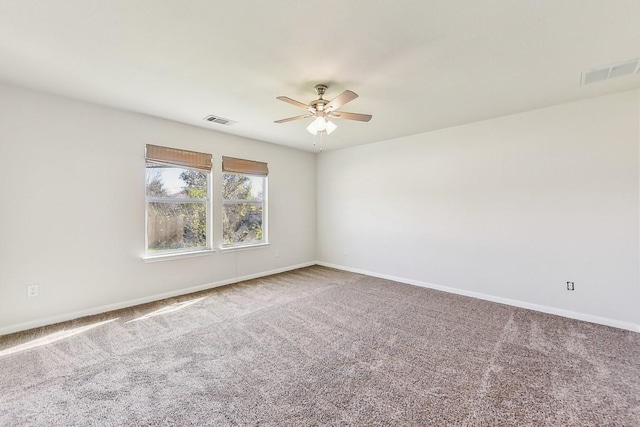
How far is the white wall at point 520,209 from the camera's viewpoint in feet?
9.91

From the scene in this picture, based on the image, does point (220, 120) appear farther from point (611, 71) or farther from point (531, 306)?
point (531, 306)

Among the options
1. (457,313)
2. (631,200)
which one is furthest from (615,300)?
(457,313)

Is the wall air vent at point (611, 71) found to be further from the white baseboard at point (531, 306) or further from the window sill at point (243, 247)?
the window sill at point (243, 247)

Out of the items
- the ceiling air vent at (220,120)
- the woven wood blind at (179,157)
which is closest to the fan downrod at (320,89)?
the ceiling air vent at (220,120)

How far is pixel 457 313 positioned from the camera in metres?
3.37

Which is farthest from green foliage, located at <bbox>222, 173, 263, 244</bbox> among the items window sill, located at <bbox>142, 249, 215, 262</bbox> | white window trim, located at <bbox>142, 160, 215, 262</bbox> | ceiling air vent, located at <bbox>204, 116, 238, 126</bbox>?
ceiling air vent, located at <bbox>204, 116, 238, 126</bbox>

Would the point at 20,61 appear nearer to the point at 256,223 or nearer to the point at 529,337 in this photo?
the point at 256,223

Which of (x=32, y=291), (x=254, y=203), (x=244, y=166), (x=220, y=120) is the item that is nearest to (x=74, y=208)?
(x=32, y=291)

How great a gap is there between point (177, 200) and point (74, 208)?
3.72 feet

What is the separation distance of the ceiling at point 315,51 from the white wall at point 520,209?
1.48 feet

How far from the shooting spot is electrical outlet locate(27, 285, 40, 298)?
2.90 metres

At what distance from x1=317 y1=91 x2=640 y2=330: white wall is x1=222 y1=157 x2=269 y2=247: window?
1879mm

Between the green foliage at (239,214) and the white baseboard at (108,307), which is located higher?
the green foliage at (239,214)

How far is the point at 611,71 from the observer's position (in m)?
2.52
